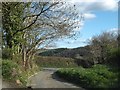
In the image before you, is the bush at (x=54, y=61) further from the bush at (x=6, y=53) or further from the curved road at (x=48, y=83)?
the bush at (x=6, y=53)

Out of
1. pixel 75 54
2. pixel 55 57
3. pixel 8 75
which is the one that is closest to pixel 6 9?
pixel 8 75

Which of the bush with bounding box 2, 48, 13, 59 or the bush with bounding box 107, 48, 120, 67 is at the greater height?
the bush with bounding box 2, 48, 13, 59

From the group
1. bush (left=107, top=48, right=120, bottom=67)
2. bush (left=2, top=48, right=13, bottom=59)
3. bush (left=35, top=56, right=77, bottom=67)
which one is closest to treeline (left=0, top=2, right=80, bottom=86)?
bush (left=2, top=48, right=13, bottom=59)

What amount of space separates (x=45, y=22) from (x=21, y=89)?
10783mm

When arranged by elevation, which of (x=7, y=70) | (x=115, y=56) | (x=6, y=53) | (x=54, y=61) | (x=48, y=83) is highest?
(x=6, y=53)

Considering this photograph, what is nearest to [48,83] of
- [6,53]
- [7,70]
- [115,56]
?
[6,53]

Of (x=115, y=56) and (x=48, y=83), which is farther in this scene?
(x=48, y=83)

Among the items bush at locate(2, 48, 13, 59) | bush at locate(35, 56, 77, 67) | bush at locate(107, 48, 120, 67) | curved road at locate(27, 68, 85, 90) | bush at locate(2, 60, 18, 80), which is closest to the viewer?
bush at locate(107, 48, 120, 67)

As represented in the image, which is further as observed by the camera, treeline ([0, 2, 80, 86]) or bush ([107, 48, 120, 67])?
treeline ([0, 2, 80, 86])

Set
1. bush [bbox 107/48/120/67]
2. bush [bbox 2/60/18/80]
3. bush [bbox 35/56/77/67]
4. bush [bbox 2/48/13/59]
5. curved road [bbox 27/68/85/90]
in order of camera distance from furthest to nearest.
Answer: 1. bush [bbox 35/56/77/67]
2. bush [bbox 2/48/13/59]
3. curved road [bbox 27/68/85/90]
4. bush [bbox 2/60/18/80]
5. bush [bbox 107/48/120/67]

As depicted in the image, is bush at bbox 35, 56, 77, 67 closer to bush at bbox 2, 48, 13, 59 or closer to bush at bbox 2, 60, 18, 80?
bush at bbox 2, 48, 13, 59

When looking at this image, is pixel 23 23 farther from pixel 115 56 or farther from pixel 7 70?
pixel 115 56

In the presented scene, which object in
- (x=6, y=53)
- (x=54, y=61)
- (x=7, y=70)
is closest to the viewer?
(x=7, y=70)

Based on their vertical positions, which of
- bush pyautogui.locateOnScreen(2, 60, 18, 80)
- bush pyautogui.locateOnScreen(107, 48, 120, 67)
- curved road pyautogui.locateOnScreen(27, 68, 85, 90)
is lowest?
curved road pyautogui.locateOnScreen(27, 68, 85, 90)
